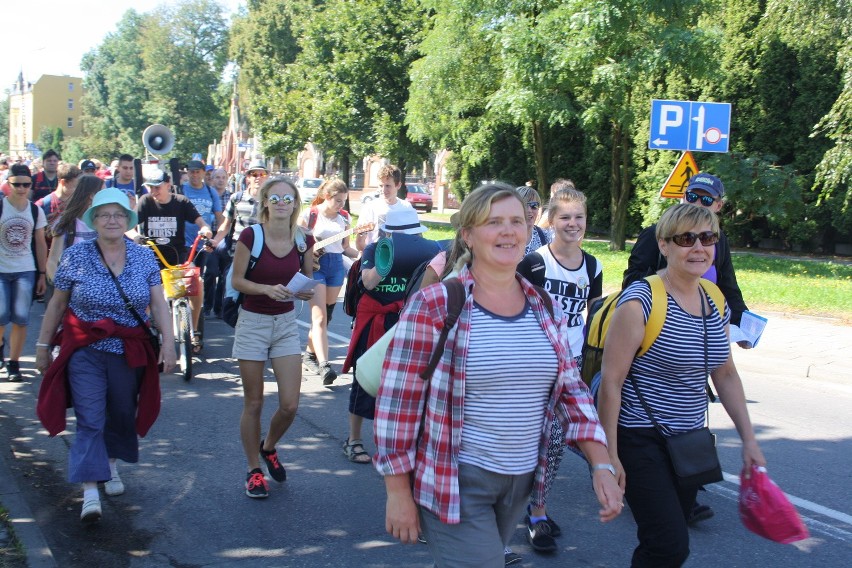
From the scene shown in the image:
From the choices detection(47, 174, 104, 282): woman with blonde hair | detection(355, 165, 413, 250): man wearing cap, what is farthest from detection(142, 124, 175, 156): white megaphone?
detection(47, 174, 104, 282): woman with blonde hair

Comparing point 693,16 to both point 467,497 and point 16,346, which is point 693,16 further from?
point 467,497

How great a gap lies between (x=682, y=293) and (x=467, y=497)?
54.2 inches

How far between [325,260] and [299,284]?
142 inches

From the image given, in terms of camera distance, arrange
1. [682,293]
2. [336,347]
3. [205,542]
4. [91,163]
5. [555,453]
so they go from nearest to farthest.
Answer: [555,453]
[682,293]
[205,542]
[336,347]
[91,163]

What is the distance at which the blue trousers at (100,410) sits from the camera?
15.5 ft

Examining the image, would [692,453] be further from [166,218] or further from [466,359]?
[166,218]

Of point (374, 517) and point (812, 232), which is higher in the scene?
point (812, 232)

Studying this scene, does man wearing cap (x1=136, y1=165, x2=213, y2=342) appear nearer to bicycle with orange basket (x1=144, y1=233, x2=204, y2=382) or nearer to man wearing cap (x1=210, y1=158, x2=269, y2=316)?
bicycle with orange basket (x1=144, y1=233, x2=204, y2=382)

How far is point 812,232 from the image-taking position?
73.7ft

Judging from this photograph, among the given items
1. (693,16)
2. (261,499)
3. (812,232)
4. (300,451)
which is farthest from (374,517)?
(812,232)

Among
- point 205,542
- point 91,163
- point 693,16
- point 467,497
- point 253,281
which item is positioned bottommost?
point 205,542

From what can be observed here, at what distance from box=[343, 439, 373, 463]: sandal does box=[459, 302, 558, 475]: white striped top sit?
136 inches

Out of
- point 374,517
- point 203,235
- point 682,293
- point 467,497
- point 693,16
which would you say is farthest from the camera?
point 693,16

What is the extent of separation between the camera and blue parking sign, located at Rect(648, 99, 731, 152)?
1196 cm
